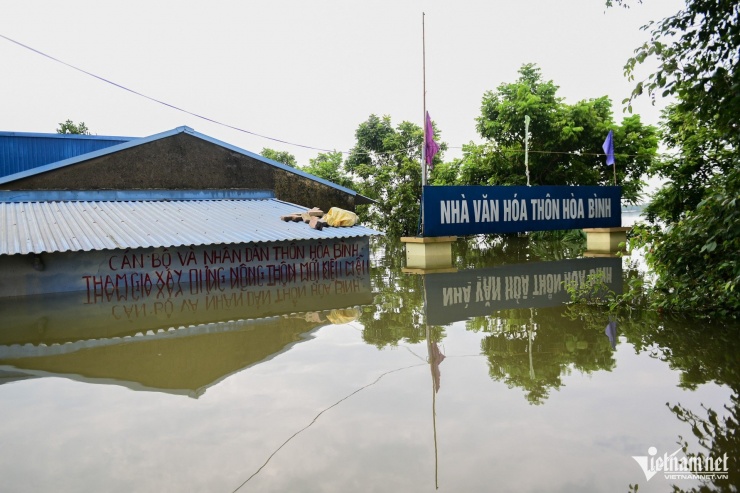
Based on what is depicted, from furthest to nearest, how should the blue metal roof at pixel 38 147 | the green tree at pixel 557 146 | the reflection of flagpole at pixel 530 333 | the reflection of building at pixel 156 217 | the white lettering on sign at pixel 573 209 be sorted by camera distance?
the green tree at pixel 557 146 → the white lettering on sign at pixel 573 209 → the blue metal roof at pixel 38 147 → the reflection of building at pixel 156 217 → the reflection of flagpole at pixel 530 333

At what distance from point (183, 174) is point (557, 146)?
1914cm

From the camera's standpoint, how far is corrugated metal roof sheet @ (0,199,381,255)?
12352 mm

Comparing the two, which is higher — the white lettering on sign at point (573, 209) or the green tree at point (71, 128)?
the green tree at point (71, 128)

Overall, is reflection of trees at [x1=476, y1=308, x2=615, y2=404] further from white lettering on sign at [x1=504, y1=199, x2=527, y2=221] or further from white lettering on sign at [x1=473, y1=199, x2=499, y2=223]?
white lettering on sign at [x1=504, y1=199, x2=527, y2=221]

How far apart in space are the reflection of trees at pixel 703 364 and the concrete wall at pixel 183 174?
1343 centimetres

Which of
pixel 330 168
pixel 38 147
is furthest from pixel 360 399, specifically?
pixel 330 168

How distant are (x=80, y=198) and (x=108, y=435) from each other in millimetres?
13461

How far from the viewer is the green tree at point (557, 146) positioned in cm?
2736

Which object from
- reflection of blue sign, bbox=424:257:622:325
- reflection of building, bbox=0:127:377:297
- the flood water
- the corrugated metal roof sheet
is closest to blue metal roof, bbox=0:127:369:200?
reflection of building, bbox=0:127:377:297

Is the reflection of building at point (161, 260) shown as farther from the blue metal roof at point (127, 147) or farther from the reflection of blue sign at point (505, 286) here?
the reflection of blue sign at point (505, 286)

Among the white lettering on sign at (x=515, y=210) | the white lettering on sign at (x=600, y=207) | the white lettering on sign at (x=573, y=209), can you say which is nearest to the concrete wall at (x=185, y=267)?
the white lettering on sign at (x=515, y=210)

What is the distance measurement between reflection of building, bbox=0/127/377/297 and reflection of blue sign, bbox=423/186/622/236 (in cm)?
246

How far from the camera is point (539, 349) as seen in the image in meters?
6.92

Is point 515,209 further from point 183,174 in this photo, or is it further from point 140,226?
point 140,226
